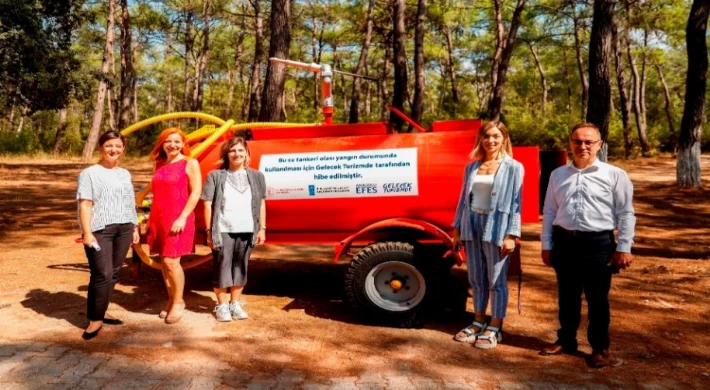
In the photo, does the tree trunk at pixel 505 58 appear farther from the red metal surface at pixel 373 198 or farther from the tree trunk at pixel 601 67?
the red metal surface at pixel 373 198

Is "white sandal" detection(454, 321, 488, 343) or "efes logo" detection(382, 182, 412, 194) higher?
"efes logo" detection(382, 182, 412, 194)

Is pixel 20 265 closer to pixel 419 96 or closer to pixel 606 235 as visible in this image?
pixel 606 235

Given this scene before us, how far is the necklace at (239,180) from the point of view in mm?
4598

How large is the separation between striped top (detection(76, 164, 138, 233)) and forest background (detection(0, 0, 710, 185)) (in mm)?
5785

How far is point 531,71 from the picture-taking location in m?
47.2

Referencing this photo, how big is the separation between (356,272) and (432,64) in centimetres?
4127

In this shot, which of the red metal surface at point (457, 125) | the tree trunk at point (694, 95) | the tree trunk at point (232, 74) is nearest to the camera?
the red metal surface at point (457, 125)

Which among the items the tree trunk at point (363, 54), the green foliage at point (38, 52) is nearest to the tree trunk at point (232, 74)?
the tree trunk at point (363, 54)

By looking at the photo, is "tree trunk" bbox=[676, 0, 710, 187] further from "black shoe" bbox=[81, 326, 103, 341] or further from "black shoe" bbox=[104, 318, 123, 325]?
"black shoe" bbox=[81, 326, 103, 341]

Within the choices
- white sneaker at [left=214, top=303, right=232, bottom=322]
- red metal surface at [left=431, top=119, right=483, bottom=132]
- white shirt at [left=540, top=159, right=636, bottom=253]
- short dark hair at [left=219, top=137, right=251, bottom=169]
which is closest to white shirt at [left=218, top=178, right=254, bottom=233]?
short dark hair at [left=219, top=137, right=251, bottom=169]

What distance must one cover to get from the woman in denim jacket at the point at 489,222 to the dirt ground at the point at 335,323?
28cm

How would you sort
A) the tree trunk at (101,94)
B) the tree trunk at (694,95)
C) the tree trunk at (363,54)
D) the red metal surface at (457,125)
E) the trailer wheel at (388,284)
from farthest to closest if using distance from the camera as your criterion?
the tree trunk at (101,94), the tree trunk at (363,54), the tree trunk at (694,95), the red metal surface at (457,125), the trailer wheel at (388,284)

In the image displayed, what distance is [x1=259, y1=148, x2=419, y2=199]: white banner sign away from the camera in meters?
4.70

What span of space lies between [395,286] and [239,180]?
162 centimetres
